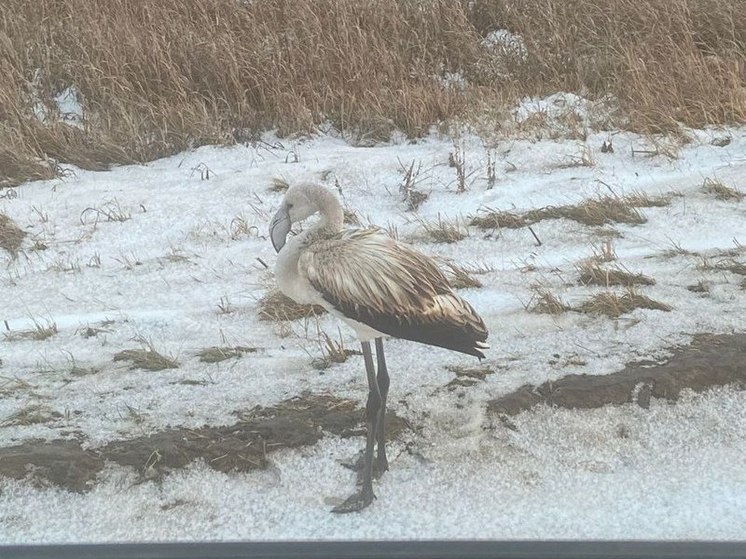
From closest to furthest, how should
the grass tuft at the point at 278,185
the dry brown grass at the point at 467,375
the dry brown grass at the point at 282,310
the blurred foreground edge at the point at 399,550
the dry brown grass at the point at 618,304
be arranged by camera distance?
the blurred foreground edge at the point at 399,550 < the dry brown grass at the point at 467,375 < the dry brown grass at the point at 618,304 < the dry brown grass at the point at 282,310 < the grass tuft at the point at 278,185

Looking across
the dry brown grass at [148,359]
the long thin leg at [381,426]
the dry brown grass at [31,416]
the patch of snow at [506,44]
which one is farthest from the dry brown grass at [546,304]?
the patch of snow at [506,44]

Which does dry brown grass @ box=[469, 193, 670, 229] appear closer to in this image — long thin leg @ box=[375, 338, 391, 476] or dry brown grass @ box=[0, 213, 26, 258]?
long thin leg @ box=[375, 338, 391, 476]

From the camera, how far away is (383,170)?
5.27m

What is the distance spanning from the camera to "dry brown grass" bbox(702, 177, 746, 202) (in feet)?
15.2

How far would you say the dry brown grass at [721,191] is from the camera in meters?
4.64

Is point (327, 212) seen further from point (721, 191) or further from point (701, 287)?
point (721, 191)

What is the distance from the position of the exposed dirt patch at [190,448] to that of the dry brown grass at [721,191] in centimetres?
279

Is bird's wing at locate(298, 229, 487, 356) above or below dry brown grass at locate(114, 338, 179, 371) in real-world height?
above

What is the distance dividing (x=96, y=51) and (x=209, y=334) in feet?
11.8

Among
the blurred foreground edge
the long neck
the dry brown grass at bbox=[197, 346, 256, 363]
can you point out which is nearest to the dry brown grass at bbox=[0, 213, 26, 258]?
the dry brown grass at bbox=[197, 346, 256, 363]

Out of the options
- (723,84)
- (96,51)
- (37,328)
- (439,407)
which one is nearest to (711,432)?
(439,407)

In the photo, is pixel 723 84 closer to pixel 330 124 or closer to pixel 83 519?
pixel 330 124

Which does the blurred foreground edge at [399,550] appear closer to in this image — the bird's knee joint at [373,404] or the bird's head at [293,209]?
the bird's knee joint at [373,404]

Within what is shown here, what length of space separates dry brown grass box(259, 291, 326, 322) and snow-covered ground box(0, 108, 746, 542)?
0.26 ft
